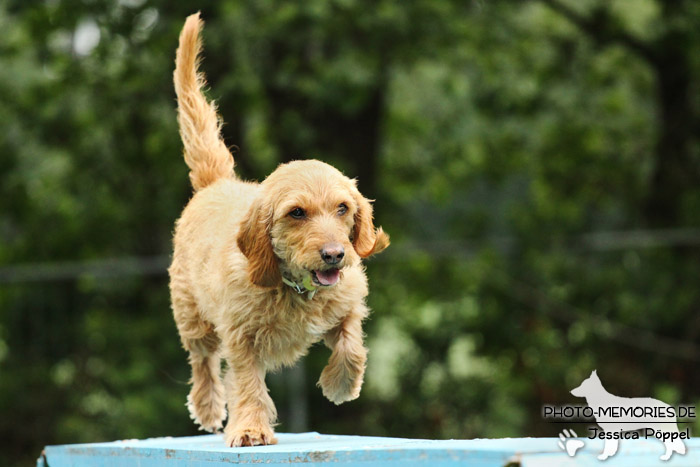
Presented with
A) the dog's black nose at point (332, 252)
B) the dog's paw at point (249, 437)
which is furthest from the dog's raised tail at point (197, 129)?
the dog's black nose at point (332, 252)

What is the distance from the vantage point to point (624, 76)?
42.0 feet

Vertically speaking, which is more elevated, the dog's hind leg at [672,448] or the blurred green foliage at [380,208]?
the blurred green foliage at [380,208]

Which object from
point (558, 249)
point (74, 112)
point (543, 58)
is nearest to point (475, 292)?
point (558, 249)

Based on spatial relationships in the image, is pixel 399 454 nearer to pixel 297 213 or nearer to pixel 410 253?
pixel 297 213

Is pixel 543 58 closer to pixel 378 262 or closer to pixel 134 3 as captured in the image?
pixel 378 262

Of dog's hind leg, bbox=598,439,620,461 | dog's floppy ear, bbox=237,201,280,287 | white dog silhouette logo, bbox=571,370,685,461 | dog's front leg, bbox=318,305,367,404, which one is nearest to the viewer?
dog's hind leg, bbox=598,439,620,461

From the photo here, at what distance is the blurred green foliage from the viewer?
10594mm

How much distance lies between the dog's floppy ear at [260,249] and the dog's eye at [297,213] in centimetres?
13

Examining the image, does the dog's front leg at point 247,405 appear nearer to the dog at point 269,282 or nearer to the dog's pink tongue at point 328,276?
the dog at point 269,282

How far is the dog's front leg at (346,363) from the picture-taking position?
447 centimetres

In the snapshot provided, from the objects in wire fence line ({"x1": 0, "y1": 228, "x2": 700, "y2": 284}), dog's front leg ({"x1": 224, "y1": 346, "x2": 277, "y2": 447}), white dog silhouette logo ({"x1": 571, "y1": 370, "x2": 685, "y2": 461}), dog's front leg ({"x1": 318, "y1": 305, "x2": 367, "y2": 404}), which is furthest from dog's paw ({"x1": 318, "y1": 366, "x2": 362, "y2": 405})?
wire fence line ({"x1": 0, "y1": 228, "x2": 700, "y2": 284})

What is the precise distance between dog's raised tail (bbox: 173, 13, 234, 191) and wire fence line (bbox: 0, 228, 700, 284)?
564cm

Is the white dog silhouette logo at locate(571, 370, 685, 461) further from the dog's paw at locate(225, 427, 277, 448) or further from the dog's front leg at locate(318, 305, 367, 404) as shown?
the dog's paw at locate(225, 427, 277, 448)

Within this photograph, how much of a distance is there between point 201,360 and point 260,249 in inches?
51.2
